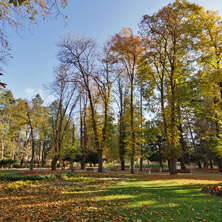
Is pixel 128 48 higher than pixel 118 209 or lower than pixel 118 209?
higher

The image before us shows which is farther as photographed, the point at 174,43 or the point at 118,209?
the point at 174,43

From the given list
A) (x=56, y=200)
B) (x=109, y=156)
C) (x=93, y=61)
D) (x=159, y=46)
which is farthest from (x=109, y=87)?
(x=56, y=200)

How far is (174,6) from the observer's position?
16594mm

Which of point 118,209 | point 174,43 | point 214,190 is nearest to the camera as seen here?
point 118,209

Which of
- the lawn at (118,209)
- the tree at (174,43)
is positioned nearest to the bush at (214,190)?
the lawn at (118,209)

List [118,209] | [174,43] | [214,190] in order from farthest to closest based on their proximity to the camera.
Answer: [174,43], [214,190], [118,209]

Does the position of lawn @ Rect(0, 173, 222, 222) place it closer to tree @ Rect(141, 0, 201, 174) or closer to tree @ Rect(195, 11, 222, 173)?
tree @ Rect(141, 0, 201, 174)

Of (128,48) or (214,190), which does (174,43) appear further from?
(214,190)

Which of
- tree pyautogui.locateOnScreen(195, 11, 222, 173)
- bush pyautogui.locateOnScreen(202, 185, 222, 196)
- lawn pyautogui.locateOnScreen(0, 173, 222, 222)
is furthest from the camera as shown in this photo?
tree pyautogui.locateOnScreen(195, 11, 222, 173)

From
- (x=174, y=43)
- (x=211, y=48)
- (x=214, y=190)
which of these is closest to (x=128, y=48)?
(x=174, y=43)

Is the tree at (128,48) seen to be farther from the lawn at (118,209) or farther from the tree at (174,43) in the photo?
the lawn at (118,209)

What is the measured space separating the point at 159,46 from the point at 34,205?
1787 cm

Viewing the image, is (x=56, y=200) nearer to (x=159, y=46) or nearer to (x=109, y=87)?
(x=109, y=87)

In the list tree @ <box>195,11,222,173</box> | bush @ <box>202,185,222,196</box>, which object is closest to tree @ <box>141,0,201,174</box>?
tree @ <box>195,11,222,173</box>
